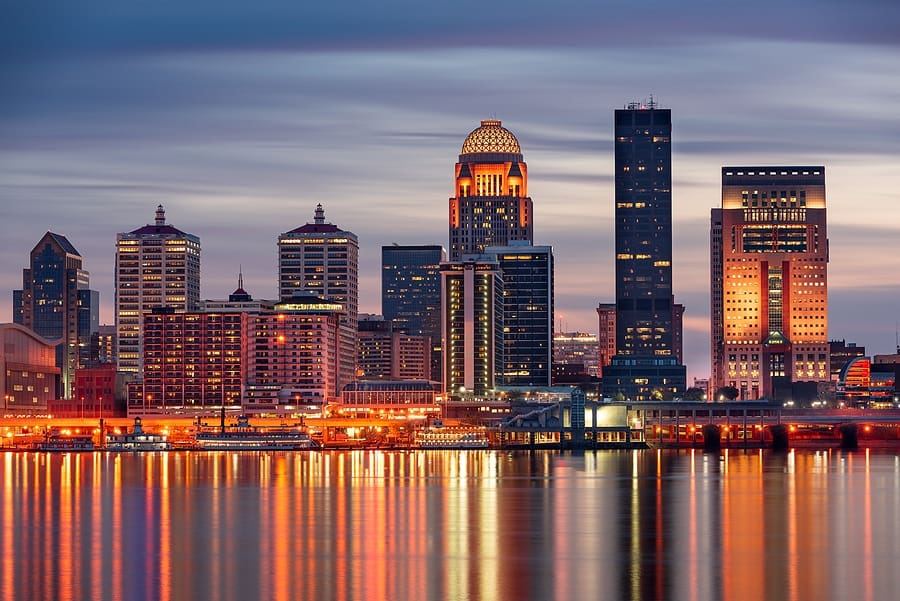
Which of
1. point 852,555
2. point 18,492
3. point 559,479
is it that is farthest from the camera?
point 559,479

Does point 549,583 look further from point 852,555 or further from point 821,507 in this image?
point 821,507

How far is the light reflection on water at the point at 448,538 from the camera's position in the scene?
83562 millimetres

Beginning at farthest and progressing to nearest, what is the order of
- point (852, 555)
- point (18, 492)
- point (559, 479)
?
point (559, 479), point (18, 492), point (852, 555)

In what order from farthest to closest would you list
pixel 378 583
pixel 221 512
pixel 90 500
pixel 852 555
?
pixel 90 500
pixel 221 512
pixel 852 555
pixel 378 583

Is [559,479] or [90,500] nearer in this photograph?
[90,500]

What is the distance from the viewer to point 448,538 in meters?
106

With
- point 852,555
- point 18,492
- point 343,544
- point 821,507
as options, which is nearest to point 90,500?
point 18,492

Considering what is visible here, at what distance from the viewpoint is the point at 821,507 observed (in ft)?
432

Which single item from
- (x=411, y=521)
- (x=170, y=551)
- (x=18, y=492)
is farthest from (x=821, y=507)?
(x=18, y=492)

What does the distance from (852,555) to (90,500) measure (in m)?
67.7

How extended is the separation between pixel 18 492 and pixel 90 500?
1342cm

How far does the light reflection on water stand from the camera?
8356cm

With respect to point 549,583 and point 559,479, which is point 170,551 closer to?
point 549,583

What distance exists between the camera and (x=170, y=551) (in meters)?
99.4
